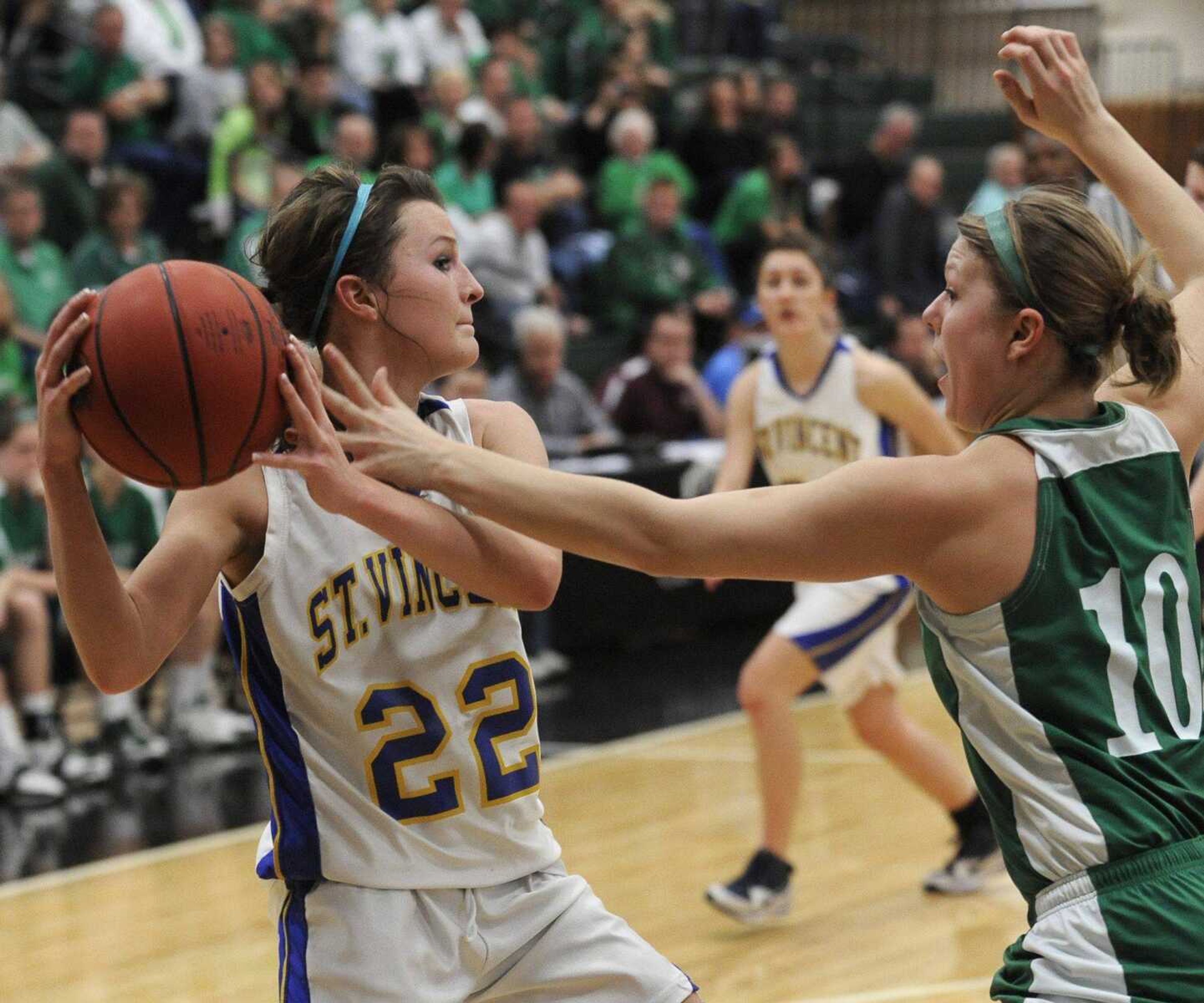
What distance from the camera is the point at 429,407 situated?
2770mm

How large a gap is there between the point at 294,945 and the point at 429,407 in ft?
2.79

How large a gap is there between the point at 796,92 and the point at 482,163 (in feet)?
19.4

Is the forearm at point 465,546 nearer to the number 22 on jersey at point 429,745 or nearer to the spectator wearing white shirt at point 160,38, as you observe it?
the number 22 on jersey at point 429,745

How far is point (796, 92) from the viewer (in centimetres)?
1580

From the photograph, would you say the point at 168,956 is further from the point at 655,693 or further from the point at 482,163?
the point at 482,163

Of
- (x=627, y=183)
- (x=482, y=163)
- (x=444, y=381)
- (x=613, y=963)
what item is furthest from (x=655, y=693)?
(x=613, y=963)

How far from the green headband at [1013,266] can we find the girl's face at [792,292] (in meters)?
3.44

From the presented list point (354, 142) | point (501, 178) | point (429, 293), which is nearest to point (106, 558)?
point (429, 293)

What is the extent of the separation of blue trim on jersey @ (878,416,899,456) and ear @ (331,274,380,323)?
3.31 m

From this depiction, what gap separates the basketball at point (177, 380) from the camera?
2270 millimetres

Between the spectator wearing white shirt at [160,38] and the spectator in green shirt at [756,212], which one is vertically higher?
the spectator wearing white shirt at [160,38]

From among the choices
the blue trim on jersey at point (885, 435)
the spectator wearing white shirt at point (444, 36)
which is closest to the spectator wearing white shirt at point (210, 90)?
the spectator wearing white shirt at point (444, 36)

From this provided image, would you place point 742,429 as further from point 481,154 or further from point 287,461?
point 481,154

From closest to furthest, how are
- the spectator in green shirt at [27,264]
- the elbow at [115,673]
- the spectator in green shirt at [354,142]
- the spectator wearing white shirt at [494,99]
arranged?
1. the elbow at [115,673]
2. the spectator in green shirt at [27,264]
3. the spectator in green shirt at [354,142]
4. the spectator wearing white shirt at [494,99]
